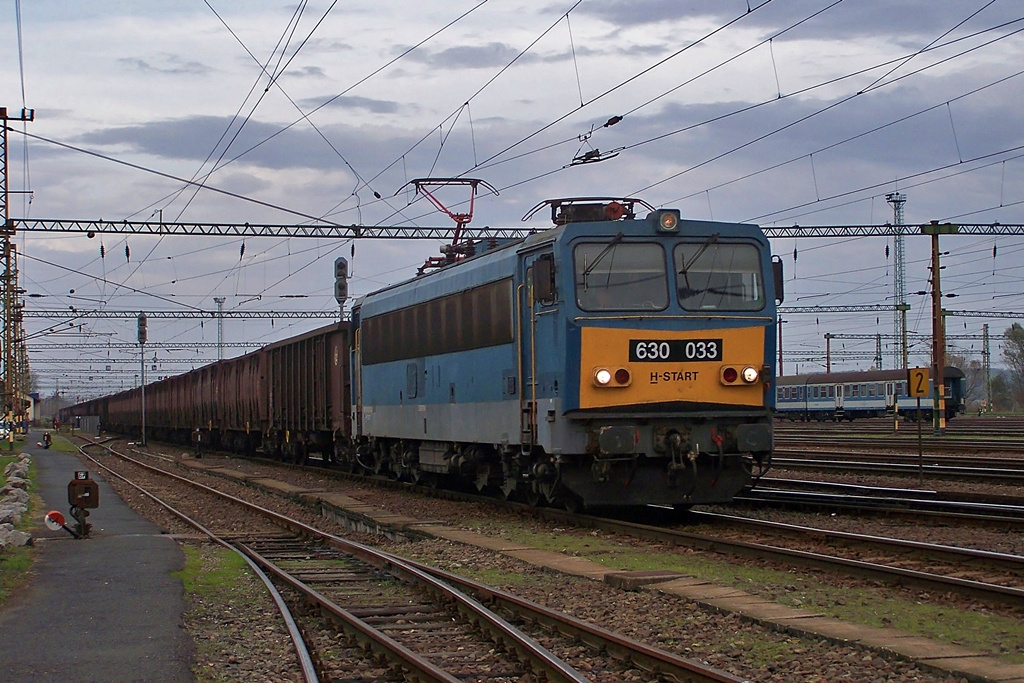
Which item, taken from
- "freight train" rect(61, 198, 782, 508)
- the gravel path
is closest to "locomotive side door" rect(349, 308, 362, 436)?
"freight train" rect(61, 198, 782, 508)

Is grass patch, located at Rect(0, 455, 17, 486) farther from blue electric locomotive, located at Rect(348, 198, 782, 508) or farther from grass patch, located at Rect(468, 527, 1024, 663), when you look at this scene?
grass patch, located at Rect(468, 527, 1024, 663)

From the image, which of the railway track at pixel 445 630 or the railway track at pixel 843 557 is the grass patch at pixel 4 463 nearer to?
the railway track at pixel 445 630

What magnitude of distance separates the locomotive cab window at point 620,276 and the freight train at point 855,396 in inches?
1815

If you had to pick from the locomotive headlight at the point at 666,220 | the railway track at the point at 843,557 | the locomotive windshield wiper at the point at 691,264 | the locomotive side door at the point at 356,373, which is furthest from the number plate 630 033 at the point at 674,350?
the locomotive side door at the point at 356,373

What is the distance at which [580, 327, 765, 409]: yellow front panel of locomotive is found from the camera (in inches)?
535

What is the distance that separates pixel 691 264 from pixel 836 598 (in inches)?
226

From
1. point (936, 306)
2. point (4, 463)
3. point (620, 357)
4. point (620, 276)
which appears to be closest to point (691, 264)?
Result: point (620, 276)

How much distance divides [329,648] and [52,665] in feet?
6.51

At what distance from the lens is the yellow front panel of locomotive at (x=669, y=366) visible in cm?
1359

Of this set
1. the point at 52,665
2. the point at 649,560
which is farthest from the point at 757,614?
the point at 52,665

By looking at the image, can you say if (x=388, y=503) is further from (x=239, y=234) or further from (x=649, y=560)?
(x=239, y=234)

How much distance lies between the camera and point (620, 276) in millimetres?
14023

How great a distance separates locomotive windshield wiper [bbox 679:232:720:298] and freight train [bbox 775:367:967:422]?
45.7 m

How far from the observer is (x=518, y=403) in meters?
14.9
